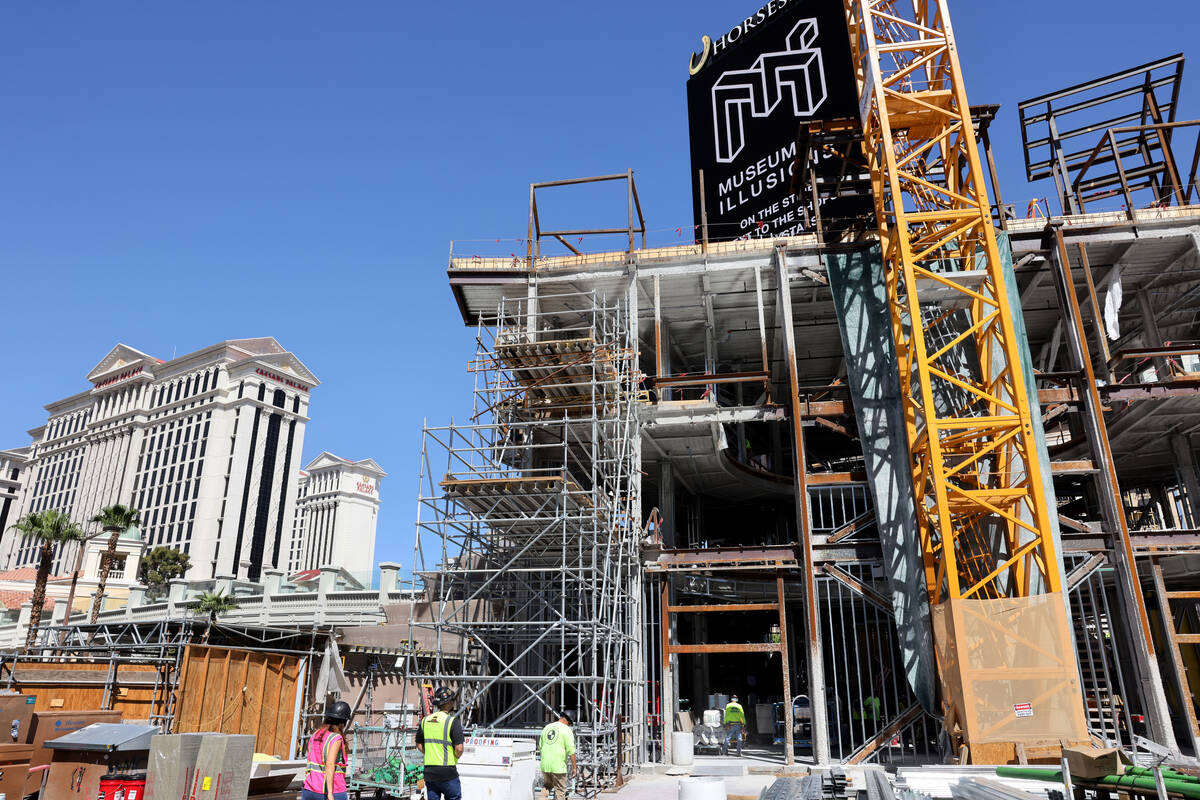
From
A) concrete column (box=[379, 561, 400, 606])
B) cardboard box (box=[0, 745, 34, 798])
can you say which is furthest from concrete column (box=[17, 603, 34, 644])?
cardboard box (box=[0, 745, 34, 798])

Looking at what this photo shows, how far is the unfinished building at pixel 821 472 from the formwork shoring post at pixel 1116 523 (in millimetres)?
67

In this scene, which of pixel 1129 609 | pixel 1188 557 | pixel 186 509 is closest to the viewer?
pixel 1129 609

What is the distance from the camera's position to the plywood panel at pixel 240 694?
663 inches

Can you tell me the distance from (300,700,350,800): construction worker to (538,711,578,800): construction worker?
5.39 metres

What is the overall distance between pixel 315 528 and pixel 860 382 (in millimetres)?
127830

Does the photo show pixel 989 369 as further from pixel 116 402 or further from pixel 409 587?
pixel 116 402

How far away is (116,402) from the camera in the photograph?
11631 cm

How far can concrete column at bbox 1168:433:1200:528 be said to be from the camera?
25734mm

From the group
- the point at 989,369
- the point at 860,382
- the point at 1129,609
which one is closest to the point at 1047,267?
the point at 989,369

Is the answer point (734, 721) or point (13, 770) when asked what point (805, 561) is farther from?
point (13, 770)

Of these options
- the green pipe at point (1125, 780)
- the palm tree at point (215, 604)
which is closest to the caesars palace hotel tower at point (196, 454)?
the palm tree at point (215, 604)

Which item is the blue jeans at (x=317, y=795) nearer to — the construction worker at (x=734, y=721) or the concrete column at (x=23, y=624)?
the construction worker at (x=734, y=721)

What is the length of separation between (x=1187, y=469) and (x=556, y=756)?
23775mm

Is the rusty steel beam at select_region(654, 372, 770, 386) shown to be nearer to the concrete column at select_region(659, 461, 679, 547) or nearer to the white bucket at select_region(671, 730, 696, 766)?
the concrete column at select_region(659, 461, 679, 547)
